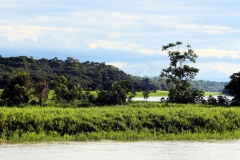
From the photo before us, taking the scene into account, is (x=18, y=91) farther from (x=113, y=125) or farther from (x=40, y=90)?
(x=113, y=125)

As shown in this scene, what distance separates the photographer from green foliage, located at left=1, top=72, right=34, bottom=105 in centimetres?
2266

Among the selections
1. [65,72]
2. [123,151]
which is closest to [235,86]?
[123,151]

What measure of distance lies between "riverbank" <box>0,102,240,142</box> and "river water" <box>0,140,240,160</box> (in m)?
0.94

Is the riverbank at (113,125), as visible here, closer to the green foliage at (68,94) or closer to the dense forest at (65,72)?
the green foliage at (68,94)

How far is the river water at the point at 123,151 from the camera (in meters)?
12.8

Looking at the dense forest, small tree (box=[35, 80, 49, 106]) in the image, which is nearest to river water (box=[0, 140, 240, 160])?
small tree (box=[35, 80, 49, 106])

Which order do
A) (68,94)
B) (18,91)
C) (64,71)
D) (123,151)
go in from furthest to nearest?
(64,71) < (68,94) < (18,91) < (123,151)

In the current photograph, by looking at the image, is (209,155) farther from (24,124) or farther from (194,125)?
(24,124)

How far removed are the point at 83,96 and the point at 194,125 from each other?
1021cm

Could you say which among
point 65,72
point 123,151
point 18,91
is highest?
point 65,72

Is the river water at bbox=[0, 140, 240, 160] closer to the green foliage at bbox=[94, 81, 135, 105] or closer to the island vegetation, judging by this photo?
the island vegetation

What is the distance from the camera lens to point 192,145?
15.1m

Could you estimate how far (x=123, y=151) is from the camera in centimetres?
1369

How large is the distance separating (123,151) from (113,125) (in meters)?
3.73
